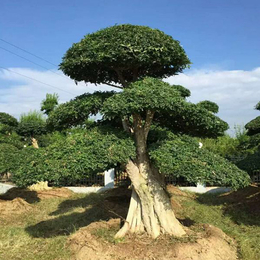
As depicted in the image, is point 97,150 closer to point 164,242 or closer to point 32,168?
Result: point 32,168

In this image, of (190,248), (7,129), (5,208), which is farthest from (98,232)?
(7,129)

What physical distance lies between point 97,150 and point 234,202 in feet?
24.0

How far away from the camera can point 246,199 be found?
1010 centimetres

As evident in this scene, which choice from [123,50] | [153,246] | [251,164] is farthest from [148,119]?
[251,164]


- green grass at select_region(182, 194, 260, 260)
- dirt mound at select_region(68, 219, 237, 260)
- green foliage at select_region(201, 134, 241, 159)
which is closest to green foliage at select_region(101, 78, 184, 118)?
dirt mound at select_region(68, 219, 237, 260)

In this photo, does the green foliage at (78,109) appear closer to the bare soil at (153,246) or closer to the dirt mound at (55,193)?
the bare soil at (153,246)

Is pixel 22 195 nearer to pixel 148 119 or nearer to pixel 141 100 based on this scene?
pixel 148 119

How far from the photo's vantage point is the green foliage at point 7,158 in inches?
390


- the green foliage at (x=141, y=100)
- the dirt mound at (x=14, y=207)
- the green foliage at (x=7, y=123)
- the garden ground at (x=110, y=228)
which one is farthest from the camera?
the green foliage at (x=7, y=123)

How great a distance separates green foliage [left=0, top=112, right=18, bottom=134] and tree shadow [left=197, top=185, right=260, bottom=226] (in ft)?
28.5

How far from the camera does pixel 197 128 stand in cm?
543

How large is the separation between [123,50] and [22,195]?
9407 mm

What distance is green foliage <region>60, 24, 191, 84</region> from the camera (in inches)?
187

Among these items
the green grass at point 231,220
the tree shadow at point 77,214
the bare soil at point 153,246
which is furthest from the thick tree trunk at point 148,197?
the green grass at point 231,220
